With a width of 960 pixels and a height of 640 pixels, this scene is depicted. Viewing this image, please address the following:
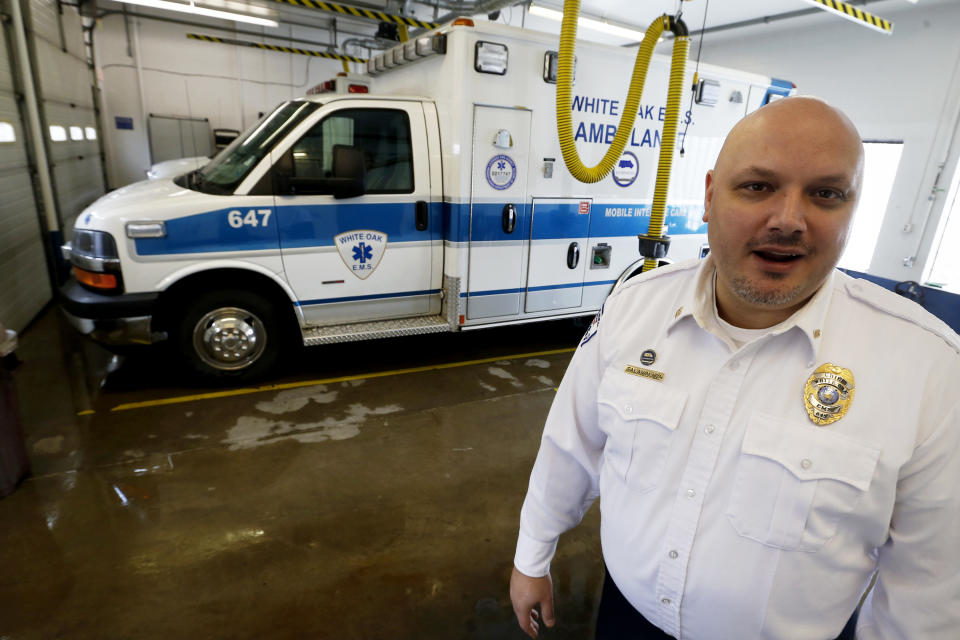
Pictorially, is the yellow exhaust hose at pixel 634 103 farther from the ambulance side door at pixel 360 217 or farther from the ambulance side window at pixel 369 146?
the ambulance side window at pixel 369 146

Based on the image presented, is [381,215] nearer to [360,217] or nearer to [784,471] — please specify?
[360,217]

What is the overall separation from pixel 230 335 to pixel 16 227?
11.4ft

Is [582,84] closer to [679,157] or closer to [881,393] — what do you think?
[679,157]

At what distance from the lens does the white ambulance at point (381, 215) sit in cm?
396

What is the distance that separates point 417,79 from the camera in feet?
15.8

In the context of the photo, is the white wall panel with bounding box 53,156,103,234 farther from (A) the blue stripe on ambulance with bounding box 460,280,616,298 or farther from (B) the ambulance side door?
(A) the blue stripe on ambulance with bounding box 460,280,616,298

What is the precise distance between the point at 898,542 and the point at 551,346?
4.90 meters

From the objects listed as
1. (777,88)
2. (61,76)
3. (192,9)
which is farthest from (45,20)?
(777,88)

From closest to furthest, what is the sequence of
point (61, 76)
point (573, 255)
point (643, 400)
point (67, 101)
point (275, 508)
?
point (643, 400), point (275, 508), point (573, 255), point (61, 76), point (67, 101)

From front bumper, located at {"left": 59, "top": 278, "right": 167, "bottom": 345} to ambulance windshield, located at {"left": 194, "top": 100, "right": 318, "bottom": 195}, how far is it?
970mm

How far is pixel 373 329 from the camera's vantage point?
15.0 ft

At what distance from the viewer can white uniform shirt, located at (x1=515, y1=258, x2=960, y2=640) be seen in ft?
3.35

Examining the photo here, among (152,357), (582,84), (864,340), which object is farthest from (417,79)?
(864,340)

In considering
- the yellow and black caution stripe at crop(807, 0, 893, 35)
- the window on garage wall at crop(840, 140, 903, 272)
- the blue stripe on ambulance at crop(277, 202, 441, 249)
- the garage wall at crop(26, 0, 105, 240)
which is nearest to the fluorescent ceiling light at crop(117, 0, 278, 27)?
the garage wall at crop(26, 0, 105, 240)
